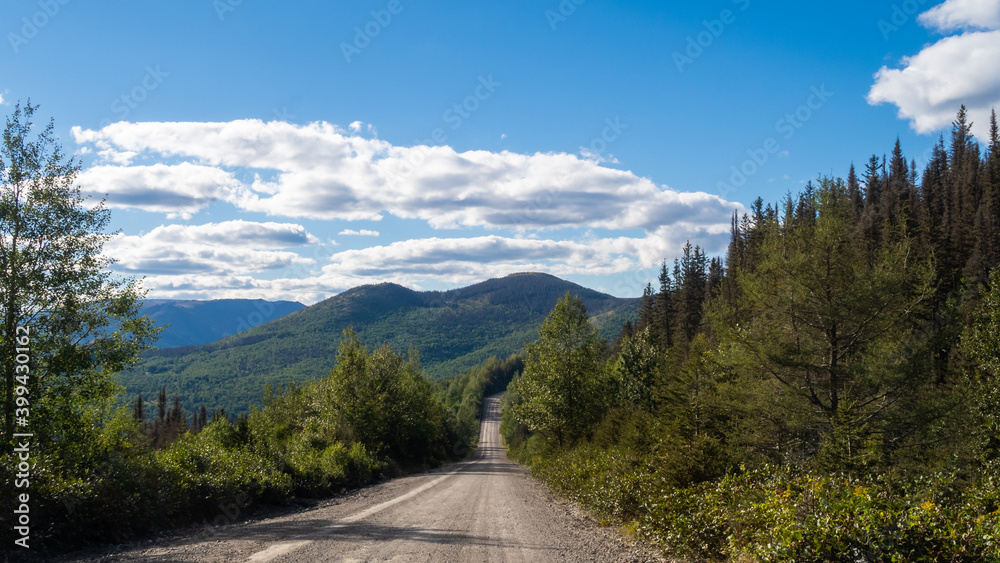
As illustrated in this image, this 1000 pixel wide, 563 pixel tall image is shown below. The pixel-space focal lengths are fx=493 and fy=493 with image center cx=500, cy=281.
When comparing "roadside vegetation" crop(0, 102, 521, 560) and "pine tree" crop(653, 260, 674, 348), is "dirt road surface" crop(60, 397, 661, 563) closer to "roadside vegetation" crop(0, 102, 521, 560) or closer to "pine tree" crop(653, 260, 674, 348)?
"roadside vegetation" crop(0, 102, 521, 560)

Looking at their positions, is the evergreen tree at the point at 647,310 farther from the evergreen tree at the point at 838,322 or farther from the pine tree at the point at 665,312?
the evergreen tree at the point at 838,322

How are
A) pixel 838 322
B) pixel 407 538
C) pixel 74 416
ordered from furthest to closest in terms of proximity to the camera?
1. pixel 838 322
2. pixel 74 416
3. pixel 407 538

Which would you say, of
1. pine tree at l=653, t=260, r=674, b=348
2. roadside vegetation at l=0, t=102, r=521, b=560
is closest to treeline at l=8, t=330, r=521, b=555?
roadside vegetation at l=0, t=102, r=521, b=560

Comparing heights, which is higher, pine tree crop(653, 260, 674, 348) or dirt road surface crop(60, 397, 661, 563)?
pine tree crop(653, 260, 674, 348)

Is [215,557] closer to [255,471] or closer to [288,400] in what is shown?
[255,471]

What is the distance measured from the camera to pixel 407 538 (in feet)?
30.2

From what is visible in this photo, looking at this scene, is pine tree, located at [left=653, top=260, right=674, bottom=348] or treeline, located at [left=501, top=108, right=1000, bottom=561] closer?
treeline, located at [left=501, top=108, right=1000, bottom=561]

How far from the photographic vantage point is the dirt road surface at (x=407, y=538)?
7.83 meters

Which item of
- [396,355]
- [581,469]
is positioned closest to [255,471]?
[581,469]

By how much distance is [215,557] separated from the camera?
7477 mm

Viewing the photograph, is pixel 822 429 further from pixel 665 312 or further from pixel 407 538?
pixel 665 312

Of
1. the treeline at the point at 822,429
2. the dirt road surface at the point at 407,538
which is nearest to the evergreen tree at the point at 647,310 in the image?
the treeline at the point at 822,429

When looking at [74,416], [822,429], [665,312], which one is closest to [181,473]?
[74,416]

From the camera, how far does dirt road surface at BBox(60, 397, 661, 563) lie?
783 centimetres
